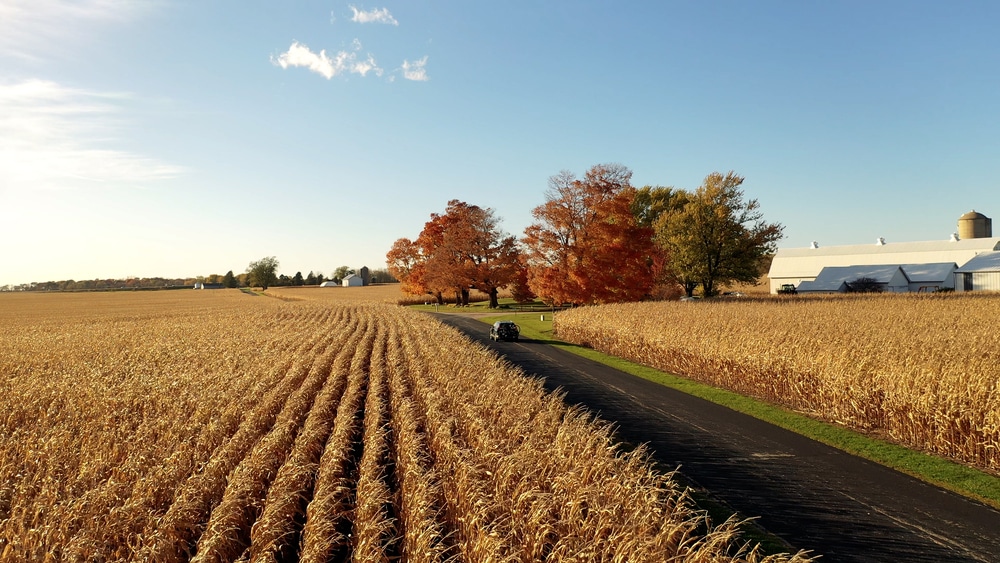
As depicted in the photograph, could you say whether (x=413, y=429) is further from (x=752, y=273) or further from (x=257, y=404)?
(x=752, y=273)

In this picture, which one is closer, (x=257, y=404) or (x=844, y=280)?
(x=257, y=404)

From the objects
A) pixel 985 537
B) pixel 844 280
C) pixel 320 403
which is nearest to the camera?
pixel 985 537

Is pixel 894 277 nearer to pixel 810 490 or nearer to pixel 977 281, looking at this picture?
pixel 977 281

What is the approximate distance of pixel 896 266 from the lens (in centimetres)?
5953

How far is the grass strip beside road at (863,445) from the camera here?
33.8ft

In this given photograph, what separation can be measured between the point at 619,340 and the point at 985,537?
1966 cm

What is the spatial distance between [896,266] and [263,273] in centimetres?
15305

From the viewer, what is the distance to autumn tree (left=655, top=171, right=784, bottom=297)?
53.0m

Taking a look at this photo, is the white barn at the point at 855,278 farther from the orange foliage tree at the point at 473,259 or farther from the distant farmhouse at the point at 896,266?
the orange foliage tree at the point at 473,259

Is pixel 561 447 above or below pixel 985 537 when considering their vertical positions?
above

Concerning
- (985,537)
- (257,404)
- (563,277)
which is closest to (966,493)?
(985,537)

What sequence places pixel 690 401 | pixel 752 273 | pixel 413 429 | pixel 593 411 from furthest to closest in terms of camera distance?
pixel 752 273, pixel 690 401, pixel 593 411, pixel 413 429

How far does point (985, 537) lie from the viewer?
8359 mm

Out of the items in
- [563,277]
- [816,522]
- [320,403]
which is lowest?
[816,522]
